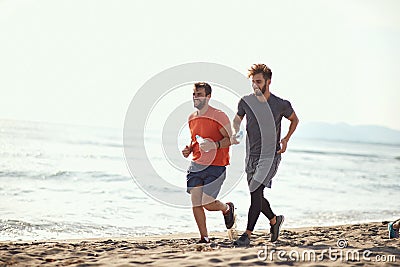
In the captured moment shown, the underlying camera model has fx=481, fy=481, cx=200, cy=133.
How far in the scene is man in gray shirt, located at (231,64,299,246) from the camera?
17.7ft

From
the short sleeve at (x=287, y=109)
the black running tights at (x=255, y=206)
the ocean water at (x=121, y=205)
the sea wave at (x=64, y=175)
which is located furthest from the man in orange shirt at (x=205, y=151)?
the sea wave at (x=64, y=175)

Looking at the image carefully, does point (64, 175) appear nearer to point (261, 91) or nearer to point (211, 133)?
point (211, 133)

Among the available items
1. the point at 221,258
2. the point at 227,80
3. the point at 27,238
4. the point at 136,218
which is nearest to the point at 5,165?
the point at 136,218

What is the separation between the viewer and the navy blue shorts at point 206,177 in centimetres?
543

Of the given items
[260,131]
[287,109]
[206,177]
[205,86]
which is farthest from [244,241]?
[205,86]

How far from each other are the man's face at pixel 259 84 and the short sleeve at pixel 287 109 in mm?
294

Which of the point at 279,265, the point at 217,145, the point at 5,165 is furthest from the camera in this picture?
the point at 5,165

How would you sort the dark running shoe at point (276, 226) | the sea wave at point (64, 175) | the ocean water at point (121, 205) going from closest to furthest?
the dark running shoe at point (276, 226) < the ocean water at point (121, 205) < the sea wave at point (64, 175)

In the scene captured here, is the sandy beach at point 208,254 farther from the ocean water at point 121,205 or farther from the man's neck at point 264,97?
the ocean water at point 121,205

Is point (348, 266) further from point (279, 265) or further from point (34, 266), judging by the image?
point (34, 266)

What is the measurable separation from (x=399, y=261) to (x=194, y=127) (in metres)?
2.52

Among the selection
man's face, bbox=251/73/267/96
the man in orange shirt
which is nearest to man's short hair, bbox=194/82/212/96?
the man in orange shirt

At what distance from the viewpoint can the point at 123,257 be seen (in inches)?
190

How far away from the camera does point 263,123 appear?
541 centimetres
